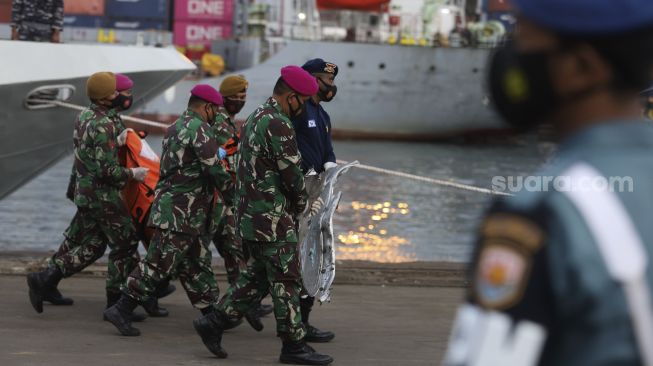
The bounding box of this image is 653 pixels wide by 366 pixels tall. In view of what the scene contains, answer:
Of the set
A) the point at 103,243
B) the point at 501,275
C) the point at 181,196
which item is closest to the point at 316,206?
the point at 181,196

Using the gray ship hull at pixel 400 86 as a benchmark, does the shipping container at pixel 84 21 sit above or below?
above

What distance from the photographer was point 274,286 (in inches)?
265

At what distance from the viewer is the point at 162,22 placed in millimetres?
55219

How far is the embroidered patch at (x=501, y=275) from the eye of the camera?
1.59 metres

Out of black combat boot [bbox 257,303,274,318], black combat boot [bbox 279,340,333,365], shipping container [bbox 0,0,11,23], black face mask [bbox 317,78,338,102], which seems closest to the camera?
black combat boot [bbox 279,340,333,365]

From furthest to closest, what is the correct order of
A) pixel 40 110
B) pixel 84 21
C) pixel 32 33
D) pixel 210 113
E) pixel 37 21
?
pixel 84 21 → pixel 37 21 → pixel 32 33 → pixel 40 110 → pixel 210 113

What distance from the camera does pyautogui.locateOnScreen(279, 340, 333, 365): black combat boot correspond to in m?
6.80

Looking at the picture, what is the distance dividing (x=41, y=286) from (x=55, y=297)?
225 millimetres

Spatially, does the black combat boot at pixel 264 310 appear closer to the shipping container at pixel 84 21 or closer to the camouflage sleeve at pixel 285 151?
the camouflage sleeve at pixel 285 151

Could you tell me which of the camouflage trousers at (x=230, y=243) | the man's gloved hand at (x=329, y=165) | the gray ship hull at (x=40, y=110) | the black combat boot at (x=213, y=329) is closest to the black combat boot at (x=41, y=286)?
the camouflage trousers at (x=230, y=243)

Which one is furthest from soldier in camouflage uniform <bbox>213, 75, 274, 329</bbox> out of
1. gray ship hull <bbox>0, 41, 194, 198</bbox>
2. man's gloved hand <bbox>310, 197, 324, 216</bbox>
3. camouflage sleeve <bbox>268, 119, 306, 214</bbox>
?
gray ship hull <bbox>0, 41, 194, 198</bbox>

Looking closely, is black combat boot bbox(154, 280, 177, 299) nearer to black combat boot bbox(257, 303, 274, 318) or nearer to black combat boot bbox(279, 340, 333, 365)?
black combat boot bbox(257, 303, 274, 318)

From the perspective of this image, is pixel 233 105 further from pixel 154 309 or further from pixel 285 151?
pixel 285 151

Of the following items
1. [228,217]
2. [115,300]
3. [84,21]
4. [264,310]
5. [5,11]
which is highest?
[228,217]
